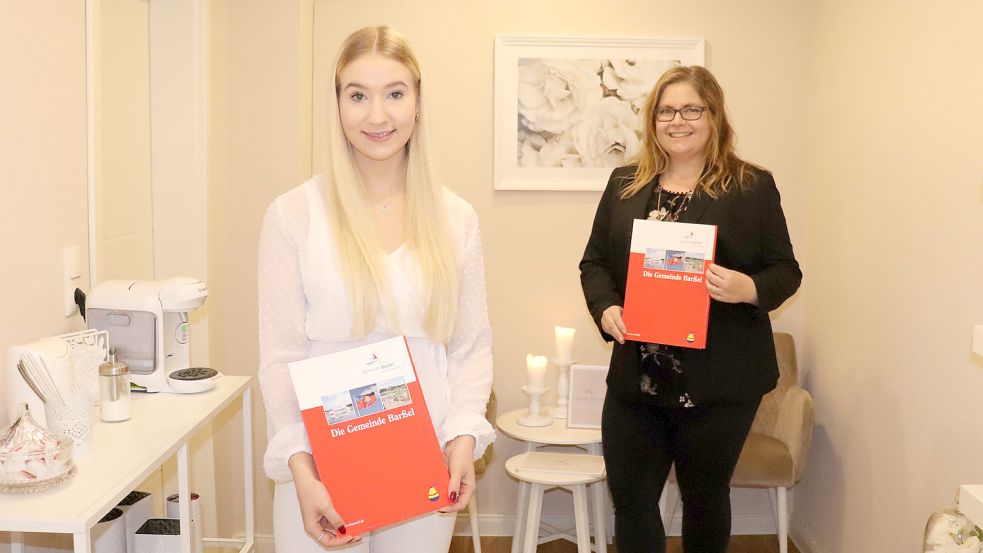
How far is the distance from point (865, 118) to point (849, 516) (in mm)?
1374

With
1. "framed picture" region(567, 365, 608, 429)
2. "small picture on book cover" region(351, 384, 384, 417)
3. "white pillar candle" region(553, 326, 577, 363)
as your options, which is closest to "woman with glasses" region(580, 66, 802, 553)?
"framed picture" region(567, 365, 608, 429)

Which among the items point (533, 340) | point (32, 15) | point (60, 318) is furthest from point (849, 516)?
point (32, 15)

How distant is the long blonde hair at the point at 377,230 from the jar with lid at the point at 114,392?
0.79 metres

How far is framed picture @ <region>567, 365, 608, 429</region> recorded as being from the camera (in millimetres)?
3475

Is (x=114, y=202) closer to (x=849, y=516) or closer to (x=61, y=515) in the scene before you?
(x=61, y=515)

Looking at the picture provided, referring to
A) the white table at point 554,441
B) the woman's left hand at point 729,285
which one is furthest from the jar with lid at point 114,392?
the white table at point 554,441

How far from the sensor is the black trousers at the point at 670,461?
2.44 m

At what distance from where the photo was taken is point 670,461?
254 centimetres

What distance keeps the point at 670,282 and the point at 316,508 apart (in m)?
1.28

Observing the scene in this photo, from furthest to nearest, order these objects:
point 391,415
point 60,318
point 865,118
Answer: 1. point 865,118
2. point 60,318
3. point 391,415

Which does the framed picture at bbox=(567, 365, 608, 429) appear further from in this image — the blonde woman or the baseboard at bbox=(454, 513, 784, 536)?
the blonde woman

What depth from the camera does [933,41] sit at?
2.66 metres

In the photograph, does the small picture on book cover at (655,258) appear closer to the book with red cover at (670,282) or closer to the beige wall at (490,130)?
the book with red cover at (670,282)

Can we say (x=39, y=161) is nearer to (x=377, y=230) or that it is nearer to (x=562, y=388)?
(x=377, y=230)
